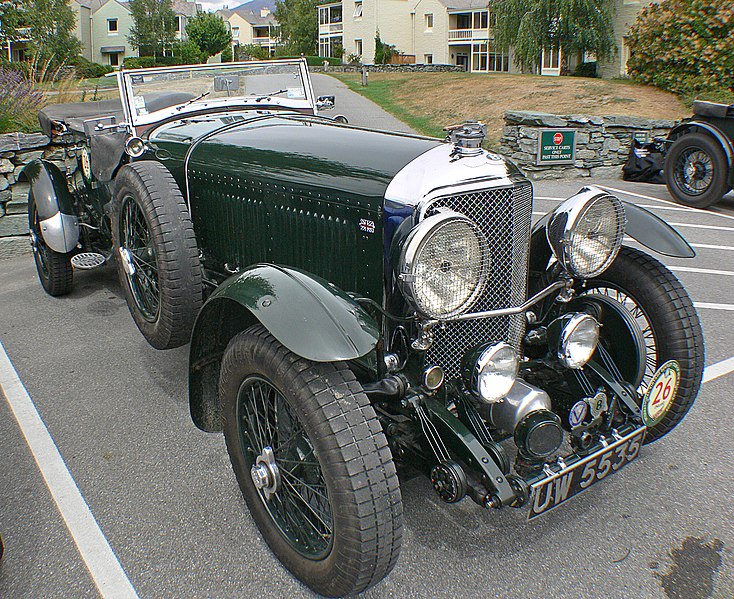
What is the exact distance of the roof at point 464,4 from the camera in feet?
160

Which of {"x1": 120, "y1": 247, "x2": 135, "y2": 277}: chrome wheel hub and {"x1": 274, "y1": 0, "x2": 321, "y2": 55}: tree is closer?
{"x1": 120, "y1": 247, "x2": 135, "y2": 277}: chrome wheel hub

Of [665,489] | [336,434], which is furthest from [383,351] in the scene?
[665,489]

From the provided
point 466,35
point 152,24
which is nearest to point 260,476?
point 466,35

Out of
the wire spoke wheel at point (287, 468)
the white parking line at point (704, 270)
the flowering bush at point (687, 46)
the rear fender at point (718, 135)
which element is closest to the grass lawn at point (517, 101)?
the flowering bush at point (687, 46)

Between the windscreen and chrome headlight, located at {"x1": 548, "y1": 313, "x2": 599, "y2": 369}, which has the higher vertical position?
the windscreen

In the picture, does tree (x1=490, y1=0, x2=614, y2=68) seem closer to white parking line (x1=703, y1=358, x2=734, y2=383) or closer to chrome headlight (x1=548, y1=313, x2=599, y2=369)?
white parking line (x1=703, y1=358, x2=734, y2=383)

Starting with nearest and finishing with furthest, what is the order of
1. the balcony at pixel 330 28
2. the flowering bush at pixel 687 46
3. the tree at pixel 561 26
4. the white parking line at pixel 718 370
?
the white parking line at pixel 718 370
the flowering bush at pixel 687 46
the tree at pixel 561 26
the balcony at pixel 330 28

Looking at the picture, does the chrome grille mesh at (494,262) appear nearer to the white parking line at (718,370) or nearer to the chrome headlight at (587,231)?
the chrome headlight at (587,231)

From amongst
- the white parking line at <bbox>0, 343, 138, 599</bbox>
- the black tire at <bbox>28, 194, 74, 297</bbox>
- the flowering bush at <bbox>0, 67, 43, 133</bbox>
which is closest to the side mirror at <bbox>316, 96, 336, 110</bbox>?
the black tire at <bbox>28, 194, 74, 297</bbox>

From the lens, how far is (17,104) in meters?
7.29

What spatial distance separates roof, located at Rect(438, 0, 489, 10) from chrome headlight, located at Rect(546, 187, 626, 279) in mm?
50899

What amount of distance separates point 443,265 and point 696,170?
7477 mm

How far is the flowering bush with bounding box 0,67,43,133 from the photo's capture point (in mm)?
6900

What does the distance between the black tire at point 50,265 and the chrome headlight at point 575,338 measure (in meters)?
3.86
